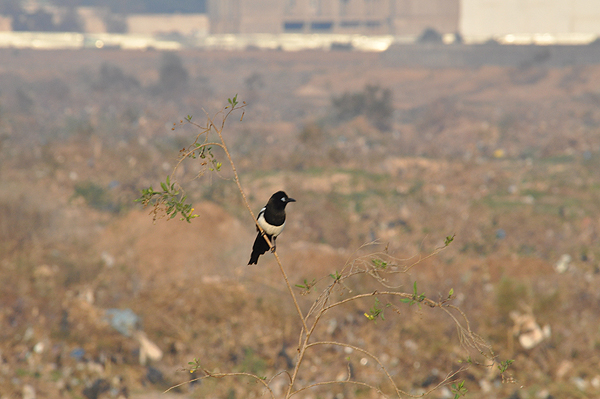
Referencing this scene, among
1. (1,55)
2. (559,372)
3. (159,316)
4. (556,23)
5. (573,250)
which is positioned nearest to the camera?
(559,372)

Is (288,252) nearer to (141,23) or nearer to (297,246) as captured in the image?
(297,246)

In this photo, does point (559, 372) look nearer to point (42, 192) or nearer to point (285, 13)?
point (42, 192)

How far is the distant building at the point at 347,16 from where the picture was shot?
5119cm

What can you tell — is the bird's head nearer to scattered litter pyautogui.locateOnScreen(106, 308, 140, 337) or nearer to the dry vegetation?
the dry vegetation

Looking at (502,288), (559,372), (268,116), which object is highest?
(502,288)

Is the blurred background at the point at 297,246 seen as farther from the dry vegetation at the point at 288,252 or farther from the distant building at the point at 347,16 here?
the distant building at the point at 347,16

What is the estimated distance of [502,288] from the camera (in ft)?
18.1

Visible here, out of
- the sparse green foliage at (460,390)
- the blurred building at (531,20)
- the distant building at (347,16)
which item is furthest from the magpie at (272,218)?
the distant building at (347,16)

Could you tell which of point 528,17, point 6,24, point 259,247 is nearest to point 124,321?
point 259,247

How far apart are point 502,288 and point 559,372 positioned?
3.07 feet

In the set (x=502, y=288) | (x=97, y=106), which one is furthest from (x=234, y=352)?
(x=97, y=106)

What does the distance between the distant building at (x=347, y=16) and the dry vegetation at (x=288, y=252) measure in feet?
116

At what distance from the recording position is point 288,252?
748cm

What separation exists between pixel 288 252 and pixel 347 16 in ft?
159
